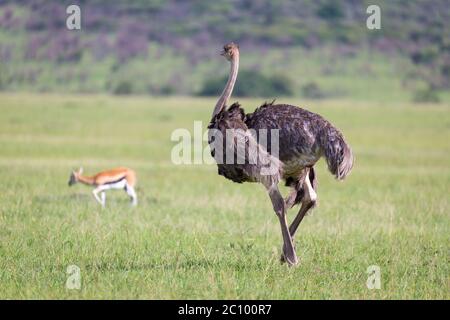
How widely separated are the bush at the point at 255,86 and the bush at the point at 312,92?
0.80 meters

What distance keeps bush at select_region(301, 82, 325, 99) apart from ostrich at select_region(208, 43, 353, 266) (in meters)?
45.3

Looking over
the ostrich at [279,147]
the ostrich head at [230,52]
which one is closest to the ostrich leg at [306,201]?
the ostrich at [279,147]

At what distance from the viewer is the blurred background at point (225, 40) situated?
56.7 m

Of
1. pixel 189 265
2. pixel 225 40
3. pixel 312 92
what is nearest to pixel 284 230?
pixel 189 265

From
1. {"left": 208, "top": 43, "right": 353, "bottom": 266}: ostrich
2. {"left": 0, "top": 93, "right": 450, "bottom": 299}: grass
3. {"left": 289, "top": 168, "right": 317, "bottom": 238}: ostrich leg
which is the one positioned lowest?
{"left": 0, "top": 93, "right": 450, "bottom": 299}: grass

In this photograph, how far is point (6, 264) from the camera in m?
8.13

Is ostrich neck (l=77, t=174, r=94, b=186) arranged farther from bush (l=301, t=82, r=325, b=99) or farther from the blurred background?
the blurred background

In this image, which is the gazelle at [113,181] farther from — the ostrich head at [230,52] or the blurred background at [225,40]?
the blurred background at [225,40]

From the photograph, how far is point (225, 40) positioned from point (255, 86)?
17995mm

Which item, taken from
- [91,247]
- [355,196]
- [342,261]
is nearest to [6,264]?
[91,247]

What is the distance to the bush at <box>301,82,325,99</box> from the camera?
53719 millimetres

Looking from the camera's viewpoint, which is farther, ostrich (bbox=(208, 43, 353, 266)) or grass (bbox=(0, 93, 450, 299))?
ostrich (bbox=(208, 43, 353, 266))

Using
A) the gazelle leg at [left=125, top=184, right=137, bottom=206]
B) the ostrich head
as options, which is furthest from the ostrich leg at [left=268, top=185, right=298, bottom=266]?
the gazelle leg at [left=125, top=184, right=137, bottom=206]
